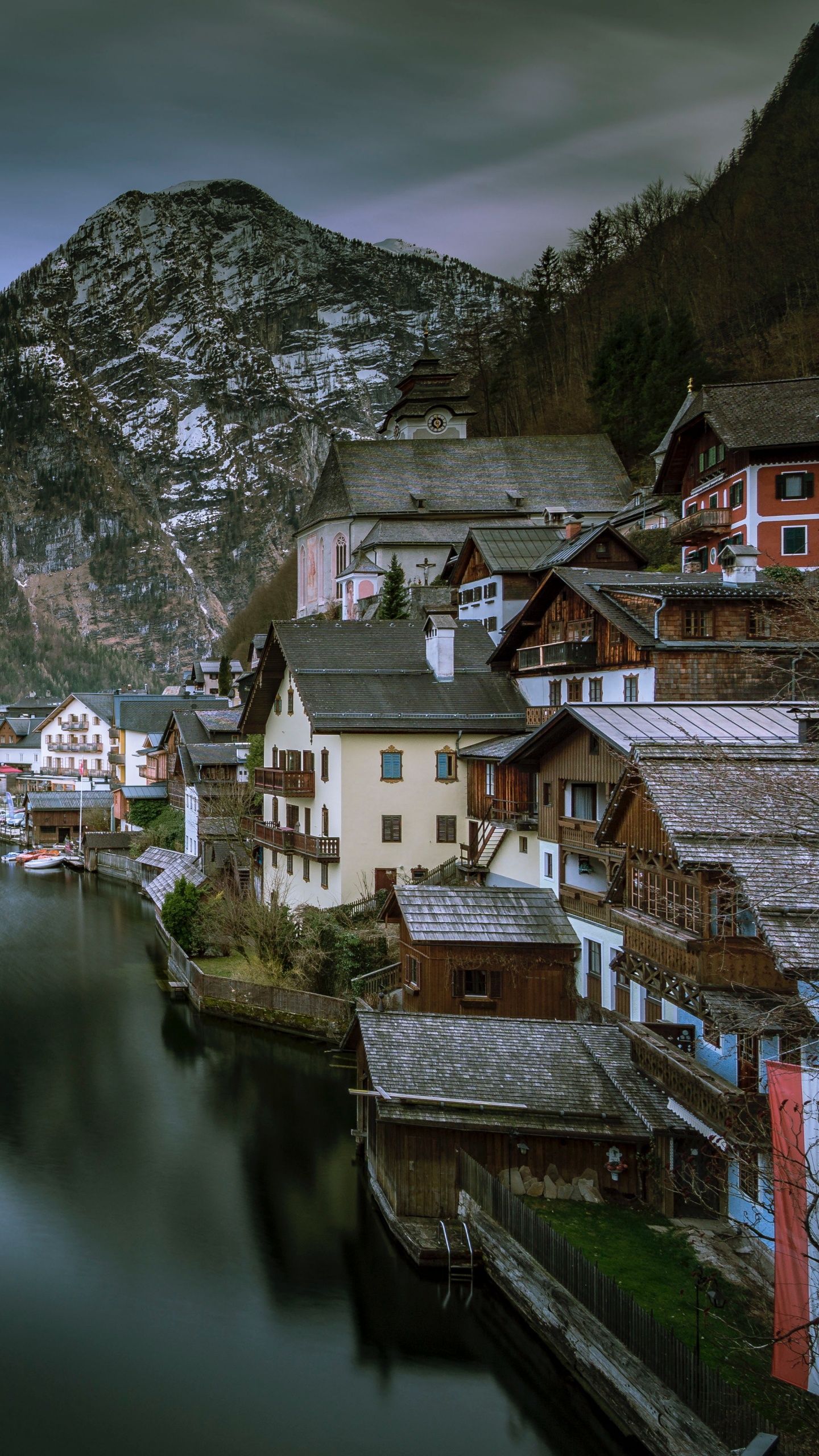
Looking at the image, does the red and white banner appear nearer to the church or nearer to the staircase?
the staircase

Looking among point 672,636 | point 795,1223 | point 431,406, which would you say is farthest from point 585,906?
point 431,406

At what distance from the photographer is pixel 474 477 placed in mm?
82250

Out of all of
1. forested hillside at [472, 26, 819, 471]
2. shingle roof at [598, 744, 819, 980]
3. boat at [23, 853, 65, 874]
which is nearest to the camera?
shingle roof at [598, 744, 819, 980]

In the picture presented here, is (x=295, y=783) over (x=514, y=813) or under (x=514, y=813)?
over

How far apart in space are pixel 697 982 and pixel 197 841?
44.2 meters

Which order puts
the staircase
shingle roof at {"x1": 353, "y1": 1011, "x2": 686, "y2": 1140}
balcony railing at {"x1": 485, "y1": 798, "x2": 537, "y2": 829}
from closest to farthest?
shingle roof at {"x1": 353, "y1": 1011, "x2": 686, "y2": 1140} < balcony railing at {"x1": 485, "y1": 798, "x2": 537, "y2": 829} < the staircase

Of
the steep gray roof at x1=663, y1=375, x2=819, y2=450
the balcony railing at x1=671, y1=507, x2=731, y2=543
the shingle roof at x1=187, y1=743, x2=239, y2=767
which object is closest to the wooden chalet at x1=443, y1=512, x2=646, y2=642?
the balcony railing at x1=671, y1=507, x2=731, y2=543

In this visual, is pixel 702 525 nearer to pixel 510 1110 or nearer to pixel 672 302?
pixel 510 1110

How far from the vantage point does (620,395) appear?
78625mm

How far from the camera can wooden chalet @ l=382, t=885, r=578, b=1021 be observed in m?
26.8

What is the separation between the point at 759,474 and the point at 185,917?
29578mm

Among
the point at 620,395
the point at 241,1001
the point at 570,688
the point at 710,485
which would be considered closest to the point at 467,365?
the point at 620,395

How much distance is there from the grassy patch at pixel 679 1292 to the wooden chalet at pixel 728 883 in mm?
3061

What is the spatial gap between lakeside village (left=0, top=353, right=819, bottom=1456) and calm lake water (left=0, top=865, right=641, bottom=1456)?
43.1 inches
